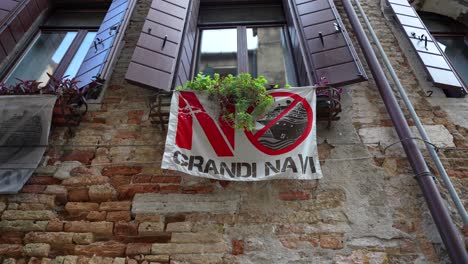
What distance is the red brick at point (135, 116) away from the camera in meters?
3.19

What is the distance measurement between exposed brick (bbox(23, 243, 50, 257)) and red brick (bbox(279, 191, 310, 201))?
1.65 metres

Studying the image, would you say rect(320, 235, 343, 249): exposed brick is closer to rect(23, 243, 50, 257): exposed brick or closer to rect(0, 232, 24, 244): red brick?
rect(23, 243, 50, 257): exposed brick

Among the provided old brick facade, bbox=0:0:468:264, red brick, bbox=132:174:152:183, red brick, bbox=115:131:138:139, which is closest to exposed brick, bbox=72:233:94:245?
old brick facade, bbox=0:0:468:264

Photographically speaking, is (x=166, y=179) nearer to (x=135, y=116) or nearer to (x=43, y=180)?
(x=135, y=116)

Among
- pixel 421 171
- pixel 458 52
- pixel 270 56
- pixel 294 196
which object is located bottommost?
pixel 294 196

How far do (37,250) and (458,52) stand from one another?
5.05 m

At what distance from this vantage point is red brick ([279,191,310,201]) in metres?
2.63

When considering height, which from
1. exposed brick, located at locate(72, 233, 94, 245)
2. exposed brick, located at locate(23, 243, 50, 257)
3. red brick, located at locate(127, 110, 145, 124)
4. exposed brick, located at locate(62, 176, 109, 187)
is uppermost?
red brick, located at locate(127, 110, 145, 124)

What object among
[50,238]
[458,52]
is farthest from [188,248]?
[458,52]

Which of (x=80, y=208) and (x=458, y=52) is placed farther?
(x=458, y=52)

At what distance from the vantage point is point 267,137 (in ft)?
8.83

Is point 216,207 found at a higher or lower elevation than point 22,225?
higher

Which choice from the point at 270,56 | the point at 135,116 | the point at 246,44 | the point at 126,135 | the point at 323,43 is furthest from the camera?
the point at 246,44

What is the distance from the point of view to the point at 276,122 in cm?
274
